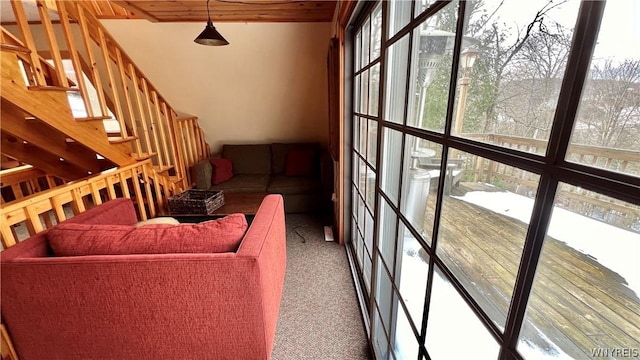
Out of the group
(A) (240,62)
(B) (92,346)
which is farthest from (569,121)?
(A) (240,62)

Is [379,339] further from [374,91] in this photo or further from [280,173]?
[280,173]

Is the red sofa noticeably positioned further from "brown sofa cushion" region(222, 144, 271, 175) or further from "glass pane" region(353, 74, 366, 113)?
"brown sofa cushion" region(222, 144, 271, 175)

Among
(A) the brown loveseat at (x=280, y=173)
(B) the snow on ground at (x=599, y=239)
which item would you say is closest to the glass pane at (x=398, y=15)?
(B) the snow on ground at (x=599, y=239)

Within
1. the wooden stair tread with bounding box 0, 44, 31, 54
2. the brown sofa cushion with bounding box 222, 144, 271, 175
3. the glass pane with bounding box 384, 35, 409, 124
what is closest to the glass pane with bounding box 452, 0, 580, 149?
the glass pane with bounding box 384, 35, 409, 124

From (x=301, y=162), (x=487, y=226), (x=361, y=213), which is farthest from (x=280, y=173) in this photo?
(x=487, y=226)

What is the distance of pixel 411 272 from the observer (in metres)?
0.91

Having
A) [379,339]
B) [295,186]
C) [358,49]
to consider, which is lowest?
[379,339]

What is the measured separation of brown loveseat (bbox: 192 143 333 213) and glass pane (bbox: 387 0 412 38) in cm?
219

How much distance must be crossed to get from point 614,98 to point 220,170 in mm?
3473

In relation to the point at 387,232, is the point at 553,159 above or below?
above

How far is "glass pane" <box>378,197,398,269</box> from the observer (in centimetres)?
109

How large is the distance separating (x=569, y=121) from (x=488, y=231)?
0.85 ft

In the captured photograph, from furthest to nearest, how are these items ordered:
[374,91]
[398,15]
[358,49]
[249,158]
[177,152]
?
1. [249,158]
2. [177,152]
3. [358,49]
4. [374,91]
5. [398,15]

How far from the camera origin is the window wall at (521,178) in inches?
11.8
